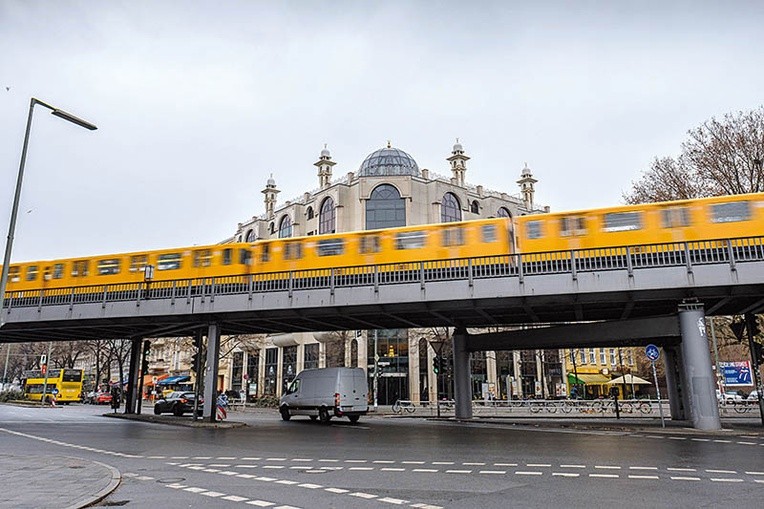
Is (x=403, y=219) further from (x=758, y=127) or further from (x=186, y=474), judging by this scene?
(x=186, y=474)

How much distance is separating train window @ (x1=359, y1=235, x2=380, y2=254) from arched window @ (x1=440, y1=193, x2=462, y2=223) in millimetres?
44001

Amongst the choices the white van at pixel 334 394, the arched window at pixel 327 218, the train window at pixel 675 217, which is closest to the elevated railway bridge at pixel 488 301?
the train window at pixel 675 217

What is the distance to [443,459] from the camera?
42.0ft

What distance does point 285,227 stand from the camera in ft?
254

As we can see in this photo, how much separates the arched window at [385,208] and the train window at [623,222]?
146 feet

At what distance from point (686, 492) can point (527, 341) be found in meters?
18.5

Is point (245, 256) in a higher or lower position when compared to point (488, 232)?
lower

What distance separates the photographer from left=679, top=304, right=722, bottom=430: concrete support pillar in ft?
65.6

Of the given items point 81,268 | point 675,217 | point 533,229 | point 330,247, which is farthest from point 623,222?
point 81,268

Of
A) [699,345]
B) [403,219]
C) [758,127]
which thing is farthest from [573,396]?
[699,345]

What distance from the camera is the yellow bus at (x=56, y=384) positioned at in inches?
2159

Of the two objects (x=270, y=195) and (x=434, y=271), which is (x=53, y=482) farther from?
(x=270, y=195)

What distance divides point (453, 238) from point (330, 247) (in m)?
5.42

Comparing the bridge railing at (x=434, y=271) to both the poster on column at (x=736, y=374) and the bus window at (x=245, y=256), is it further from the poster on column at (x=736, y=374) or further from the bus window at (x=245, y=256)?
the poster on column at (x=736, y=374)
